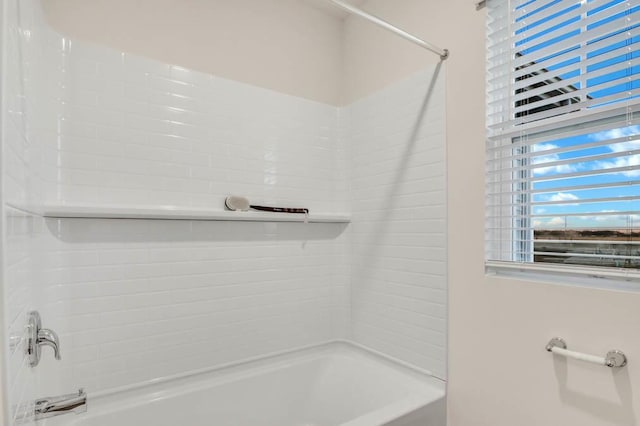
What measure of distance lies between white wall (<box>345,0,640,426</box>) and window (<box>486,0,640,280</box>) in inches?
3.0

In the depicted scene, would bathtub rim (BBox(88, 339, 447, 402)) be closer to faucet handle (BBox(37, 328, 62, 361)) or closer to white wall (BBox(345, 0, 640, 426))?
white wall (BBox(345, 0, 640, 426))

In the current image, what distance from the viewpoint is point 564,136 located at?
4.46 feet

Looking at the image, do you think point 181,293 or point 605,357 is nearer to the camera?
point 605,357

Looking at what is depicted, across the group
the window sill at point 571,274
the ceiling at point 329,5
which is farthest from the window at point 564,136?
the ceiling at point 329,5

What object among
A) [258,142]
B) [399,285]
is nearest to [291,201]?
[258,142]

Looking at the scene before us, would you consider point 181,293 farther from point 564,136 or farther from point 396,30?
point 564,136

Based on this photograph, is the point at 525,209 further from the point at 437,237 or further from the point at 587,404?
the point at 587,404

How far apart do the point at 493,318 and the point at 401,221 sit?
25.7 inches

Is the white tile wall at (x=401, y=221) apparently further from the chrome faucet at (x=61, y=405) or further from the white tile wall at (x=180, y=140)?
the chrome faucet at (x=61, y=405)

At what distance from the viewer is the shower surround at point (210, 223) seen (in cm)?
152

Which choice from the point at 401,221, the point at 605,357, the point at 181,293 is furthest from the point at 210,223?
the point at 605,357

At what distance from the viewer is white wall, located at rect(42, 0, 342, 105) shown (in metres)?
1.64

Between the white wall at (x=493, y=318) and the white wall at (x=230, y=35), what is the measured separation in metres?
0.57

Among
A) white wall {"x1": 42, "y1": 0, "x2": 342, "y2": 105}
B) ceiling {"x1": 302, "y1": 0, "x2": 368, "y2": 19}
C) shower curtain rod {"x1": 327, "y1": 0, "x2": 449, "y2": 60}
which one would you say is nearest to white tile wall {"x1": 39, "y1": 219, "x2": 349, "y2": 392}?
white wall {"x1": 42, "y1": 0, "x2": 342, "y2": 105}
